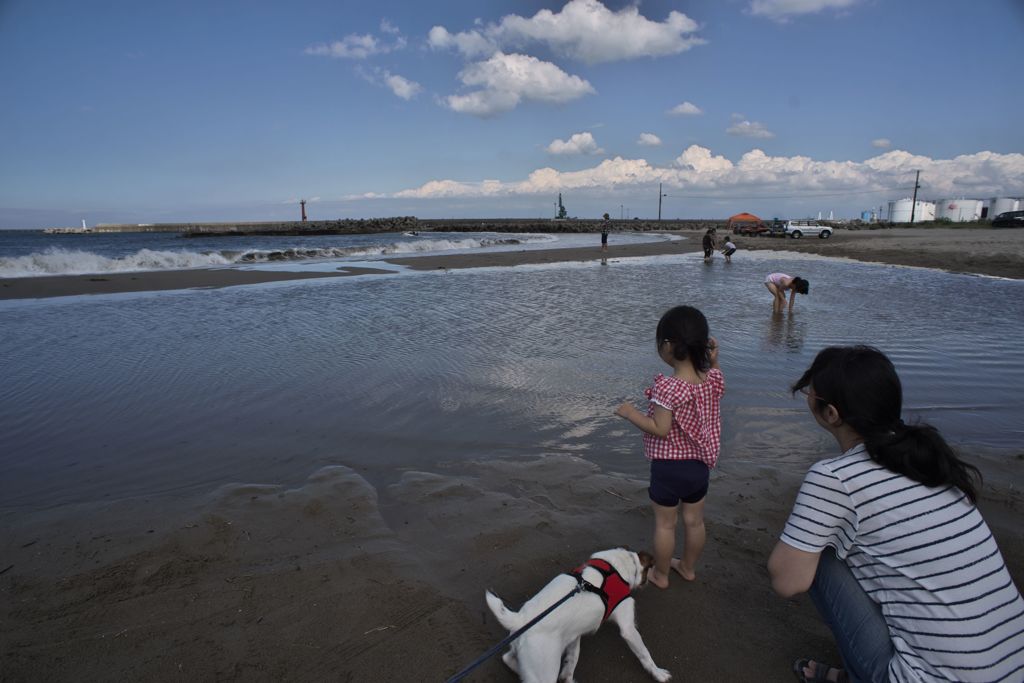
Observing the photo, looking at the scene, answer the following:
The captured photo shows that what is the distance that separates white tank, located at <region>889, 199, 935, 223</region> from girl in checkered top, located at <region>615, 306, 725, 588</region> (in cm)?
8983

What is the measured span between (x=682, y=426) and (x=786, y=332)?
778cm

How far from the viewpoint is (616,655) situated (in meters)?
2.51

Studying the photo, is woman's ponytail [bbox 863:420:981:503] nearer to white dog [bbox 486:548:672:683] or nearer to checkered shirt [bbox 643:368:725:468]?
checkered shirt [bbox 643:368:725:468]

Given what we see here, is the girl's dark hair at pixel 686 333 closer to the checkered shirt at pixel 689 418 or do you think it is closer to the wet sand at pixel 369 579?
the checkered shirt at pixel 689 418

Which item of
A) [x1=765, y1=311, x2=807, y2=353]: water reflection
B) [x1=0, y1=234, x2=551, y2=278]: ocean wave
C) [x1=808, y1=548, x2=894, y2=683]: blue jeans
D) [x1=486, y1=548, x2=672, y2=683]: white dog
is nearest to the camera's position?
[x1=808, y1=548, x2=894, y2=683]: blue jeans

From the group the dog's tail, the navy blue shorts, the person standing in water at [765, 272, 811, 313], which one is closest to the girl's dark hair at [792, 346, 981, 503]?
the navy blue shorts

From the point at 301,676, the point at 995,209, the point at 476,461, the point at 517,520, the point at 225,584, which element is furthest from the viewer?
the point at 995,209

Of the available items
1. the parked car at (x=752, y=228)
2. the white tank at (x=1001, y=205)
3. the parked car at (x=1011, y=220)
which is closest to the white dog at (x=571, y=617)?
the parked car at (x=752, y=228)

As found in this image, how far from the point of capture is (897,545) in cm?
177

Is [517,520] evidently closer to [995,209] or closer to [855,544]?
[855,544]

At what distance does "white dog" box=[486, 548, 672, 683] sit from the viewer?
6.86 feet

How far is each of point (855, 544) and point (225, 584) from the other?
10.2ft

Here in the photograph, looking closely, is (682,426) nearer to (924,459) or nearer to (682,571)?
(682,571)

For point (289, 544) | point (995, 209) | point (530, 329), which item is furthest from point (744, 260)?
point (995, 209)
